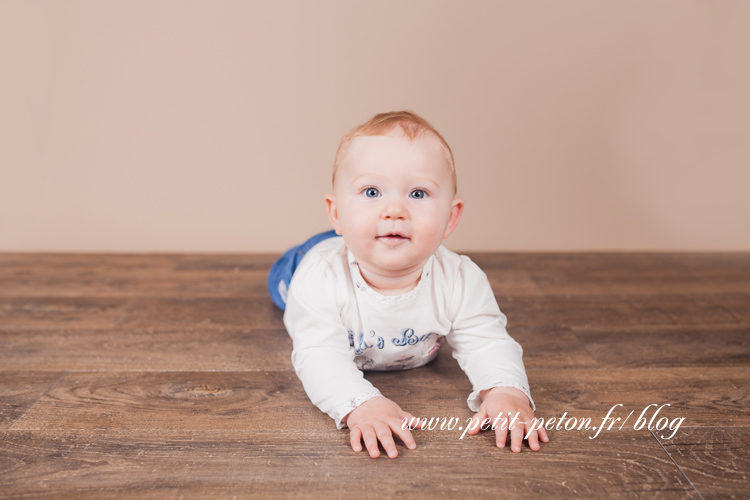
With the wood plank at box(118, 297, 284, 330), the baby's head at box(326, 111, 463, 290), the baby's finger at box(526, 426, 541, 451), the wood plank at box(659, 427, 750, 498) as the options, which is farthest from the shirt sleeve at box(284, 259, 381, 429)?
the wood plank at box(659, 427, 750, 498)

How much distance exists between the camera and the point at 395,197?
0.98 m

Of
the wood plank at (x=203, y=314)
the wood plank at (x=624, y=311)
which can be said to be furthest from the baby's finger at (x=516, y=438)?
the wood plank at (x=203, y=314)

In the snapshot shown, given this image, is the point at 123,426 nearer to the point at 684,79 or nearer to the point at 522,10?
the point at 522,10

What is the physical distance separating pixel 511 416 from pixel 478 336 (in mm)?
186

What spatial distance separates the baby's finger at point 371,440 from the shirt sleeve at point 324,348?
2.0 inches

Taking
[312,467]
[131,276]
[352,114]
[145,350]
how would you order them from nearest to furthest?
[312,467] < [145,350] < [131,276] < [352,114]

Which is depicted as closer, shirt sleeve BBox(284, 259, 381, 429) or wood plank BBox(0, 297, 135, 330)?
shirt sleeve BBox(284, 259, 381, 429)

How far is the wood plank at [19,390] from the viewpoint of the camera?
105 cm

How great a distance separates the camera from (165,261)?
2100 millimetres

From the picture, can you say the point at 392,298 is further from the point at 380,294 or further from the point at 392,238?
the point at 392,238

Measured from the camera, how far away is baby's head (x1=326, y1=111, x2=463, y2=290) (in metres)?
0.98

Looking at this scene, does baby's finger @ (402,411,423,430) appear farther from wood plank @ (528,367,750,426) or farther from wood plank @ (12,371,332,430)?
wood plank @ (528,367,750,426)

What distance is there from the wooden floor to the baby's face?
30 centimetres

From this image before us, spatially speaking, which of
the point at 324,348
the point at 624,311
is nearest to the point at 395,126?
the point at 324,348
